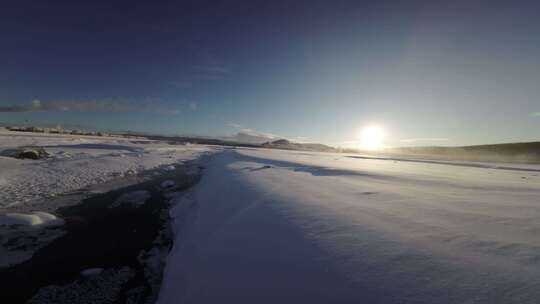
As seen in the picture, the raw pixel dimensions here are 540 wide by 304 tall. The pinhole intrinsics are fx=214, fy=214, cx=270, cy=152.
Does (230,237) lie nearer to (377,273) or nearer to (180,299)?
(180,299)

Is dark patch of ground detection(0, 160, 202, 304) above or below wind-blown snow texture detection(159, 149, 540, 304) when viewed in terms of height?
below

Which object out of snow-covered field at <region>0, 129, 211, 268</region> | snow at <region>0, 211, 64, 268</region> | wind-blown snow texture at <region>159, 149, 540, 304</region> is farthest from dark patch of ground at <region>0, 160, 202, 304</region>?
wind-blown snow texture at <region>159, 149, 540, 304</region>

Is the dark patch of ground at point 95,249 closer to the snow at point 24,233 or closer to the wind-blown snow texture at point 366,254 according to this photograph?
the snow at point 24,233

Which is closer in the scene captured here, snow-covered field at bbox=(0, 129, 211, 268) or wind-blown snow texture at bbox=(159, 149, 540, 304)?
wind-blown snow texture at bbox=(159, 149, 540, 304)

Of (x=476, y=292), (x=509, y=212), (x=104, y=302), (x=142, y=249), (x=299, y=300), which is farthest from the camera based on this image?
(x=142, y=249)

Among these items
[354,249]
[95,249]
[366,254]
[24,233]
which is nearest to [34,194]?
[24,233]

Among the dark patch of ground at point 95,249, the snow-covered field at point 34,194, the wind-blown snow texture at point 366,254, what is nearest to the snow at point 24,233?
the snow-covered field at point 34,194

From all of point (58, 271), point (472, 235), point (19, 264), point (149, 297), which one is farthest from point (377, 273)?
point (19, 264)

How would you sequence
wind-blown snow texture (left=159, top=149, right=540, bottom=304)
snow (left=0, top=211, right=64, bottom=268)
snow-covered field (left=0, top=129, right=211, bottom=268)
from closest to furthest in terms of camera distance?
wind-blown snow texture (left=159, top=149, right=540, bottom=304), snow (left=0, top=211, right=64, bottom=268), snow-covered field (left=0, top=129, right=211, bottom=268)

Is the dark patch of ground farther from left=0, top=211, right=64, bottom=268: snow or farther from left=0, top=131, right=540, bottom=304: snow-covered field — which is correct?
left=0, top=131, right=540, bottom=304: snow-covered field

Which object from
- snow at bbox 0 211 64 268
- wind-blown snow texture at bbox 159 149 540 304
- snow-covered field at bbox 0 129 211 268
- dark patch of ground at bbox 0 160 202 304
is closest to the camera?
wind-blown snow texture at bbox 159 149 540 304

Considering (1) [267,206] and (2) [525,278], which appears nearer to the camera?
(2) [525,278]
